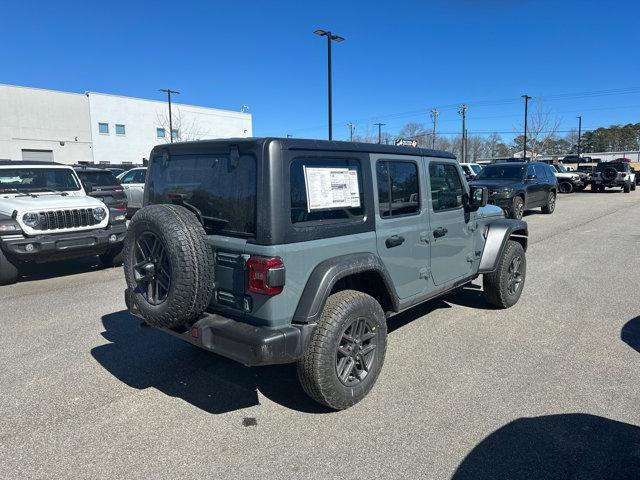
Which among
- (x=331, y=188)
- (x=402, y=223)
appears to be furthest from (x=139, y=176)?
(x=331, y=188)

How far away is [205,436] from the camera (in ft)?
10.2

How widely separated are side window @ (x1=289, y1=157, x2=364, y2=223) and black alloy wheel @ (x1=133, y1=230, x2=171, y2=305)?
3.18ft

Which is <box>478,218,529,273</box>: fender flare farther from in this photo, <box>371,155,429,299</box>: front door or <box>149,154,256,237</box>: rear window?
<box>149,154,256,237</box>: rear window

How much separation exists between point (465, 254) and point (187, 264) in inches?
119

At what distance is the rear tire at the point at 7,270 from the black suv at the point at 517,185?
1139 cm

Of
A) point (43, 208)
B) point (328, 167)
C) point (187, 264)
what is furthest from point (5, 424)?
point (43, 208)

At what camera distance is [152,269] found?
332 cm

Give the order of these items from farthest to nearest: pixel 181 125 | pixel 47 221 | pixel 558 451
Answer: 1. pixel 181 125
2. pixel 47 221
3. pixel 558 451

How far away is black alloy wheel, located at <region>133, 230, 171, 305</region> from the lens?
10.8 ft

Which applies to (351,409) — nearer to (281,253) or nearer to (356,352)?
(356,352)

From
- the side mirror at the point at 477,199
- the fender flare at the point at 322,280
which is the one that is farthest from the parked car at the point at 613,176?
the fender flare at the point at 322,280

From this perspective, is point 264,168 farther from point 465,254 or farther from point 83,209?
point 83,209

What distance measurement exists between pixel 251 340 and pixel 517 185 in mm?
13314

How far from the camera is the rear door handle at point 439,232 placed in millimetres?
4391
